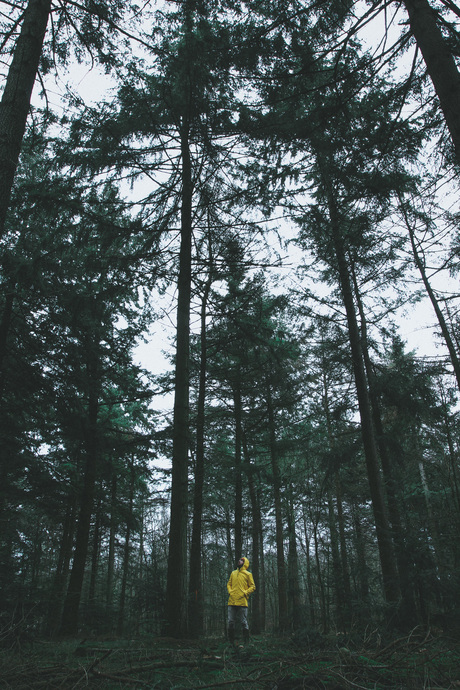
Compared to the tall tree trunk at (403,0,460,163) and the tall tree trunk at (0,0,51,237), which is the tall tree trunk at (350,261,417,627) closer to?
the tall tree trunk at (403,0,460,163)

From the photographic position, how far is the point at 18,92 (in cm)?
462

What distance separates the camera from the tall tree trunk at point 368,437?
671cm

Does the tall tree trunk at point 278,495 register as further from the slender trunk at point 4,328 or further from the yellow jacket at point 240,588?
the slender trunk at point 4,328

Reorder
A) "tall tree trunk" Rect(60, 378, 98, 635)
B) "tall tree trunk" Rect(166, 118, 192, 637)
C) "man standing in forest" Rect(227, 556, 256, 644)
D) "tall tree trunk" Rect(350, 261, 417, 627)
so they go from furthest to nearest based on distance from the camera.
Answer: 1. "tall tree trunk" Rect(60, 378, 98, 635)
2. "man standing in forest" Rect(227, 556, 256, 644)
3. "tall tree trunk" Rect(166, 118, 192, 637)
4. "tall tree trunk" Rect(350, 261, 417, 627)

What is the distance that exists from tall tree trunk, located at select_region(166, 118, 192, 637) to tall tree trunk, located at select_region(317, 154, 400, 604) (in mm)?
3432

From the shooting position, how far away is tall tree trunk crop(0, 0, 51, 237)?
4.38 metres

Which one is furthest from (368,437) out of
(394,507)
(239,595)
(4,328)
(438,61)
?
(4,328)

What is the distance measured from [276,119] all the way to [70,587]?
11856 millimetres

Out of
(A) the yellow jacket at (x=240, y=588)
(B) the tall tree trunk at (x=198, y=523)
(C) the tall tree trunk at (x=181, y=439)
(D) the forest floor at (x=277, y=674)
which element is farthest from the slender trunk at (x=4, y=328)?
(A) the yellow jacket at (x=240, y=588)

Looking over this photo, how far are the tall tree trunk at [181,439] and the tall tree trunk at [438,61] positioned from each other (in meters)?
4.48

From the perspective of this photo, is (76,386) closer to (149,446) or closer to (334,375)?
(149,446)

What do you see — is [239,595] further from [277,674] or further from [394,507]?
[277,674]

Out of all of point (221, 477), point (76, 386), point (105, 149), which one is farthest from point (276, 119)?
point (221, 477)

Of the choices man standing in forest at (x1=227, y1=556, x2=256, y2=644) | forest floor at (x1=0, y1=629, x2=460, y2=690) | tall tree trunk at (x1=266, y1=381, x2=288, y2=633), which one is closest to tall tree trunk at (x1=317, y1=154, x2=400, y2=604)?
man standing in forest at (x1=227, y1=556, x2=256, y2=644)
